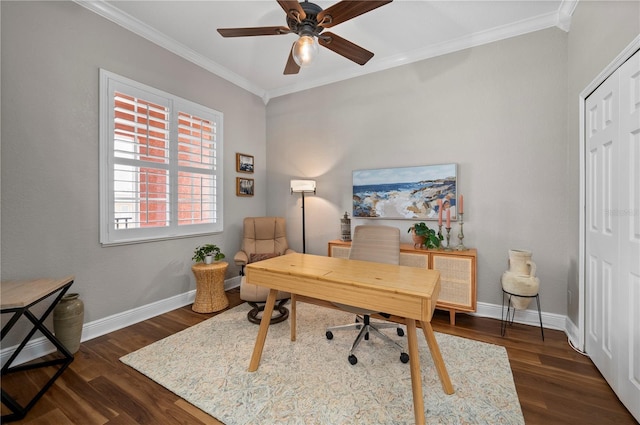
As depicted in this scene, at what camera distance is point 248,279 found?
2.03 metres

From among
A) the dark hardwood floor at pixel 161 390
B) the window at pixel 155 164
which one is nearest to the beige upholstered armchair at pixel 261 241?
the window at pixel 155 164

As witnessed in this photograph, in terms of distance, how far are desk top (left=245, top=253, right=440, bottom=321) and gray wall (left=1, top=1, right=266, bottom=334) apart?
64.3 inches

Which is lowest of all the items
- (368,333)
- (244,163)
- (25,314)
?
(368,333)

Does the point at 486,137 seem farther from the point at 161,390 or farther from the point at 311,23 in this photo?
the point at 161,390

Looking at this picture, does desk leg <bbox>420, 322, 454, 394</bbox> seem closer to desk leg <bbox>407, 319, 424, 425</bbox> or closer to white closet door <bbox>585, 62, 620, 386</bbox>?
desk leg <bbox>407, 319, 424, 425</bbox>

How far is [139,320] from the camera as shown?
2812mm

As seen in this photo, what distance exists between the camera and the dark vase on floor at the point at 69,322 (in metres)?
2.14

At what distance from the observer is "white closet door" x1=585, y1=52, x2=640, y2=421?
154 cm

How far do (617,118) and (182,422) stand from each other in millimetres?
3231

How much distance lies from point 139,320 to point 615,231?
13.4 feet

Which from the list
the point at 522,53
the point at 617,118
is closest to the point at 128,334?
the point at 617,118

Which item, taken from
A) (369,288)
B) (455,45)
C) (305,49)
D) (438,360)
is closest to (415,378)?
(438,360)

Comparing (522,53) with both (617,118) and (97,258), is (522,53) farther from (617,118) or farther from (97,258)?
(97,258)

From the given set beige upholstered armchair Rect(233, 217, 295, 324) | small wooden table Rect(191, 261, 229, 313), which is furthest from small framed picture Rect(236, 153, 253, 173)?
small wooden table Rect(191, 261, 229, 313)
